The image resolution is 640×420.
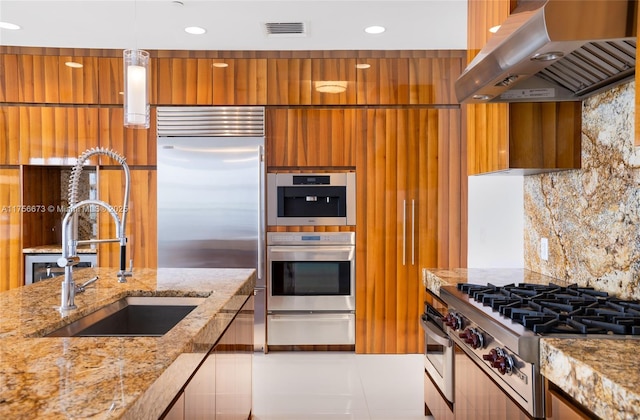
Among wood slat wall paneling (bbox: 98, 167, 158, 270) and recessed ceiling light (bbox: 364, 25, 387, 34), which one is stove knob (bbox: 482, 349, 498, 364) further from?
wood slat wall paneling (bbox: 98, 167, 158, 270)

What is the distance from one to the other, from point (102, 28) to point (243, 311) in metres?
2.44

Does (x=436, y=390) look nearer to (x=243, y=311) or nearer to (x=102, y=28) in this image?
(x=243, y=311)

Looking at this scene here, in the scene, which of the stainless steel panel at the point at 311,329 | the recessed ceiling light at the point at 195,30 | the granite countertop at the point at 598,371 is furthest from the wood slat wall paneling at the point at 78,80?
the granite countertop at the point at 598,371

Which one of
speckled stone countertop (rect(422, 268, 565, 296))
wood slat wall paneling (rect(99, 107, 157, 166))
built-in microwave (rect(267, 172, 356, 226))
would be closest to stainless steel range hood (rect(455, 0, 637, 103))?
speckled stone countertop (rect(422, 268, 565, 296))

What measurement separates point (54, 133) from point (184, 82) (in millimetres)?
1148

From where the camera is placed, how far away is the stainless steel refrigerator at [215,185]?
3871 millimetres

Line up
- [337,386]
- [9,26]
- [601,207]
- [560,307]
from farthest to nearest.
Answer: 1. [9,26]
2. [337,386]
3. [601,207]
4. [560,307]

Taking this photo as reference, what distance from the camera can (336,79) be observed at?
12.8 feet

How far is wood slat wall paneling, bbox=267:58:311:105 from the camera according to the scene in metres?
3.90

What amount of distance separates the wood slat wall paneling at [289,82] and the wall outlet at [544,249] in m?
2.16

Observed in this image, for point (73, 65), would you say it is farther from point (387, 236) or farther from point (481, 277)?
point (481, 277)

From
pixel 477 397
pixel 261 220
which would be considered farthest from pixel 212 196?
pixel 477 397

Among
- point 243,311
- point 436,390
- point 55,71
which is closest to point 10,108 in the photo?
point 55,71

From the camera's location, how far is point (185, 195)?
3883 millimetres
